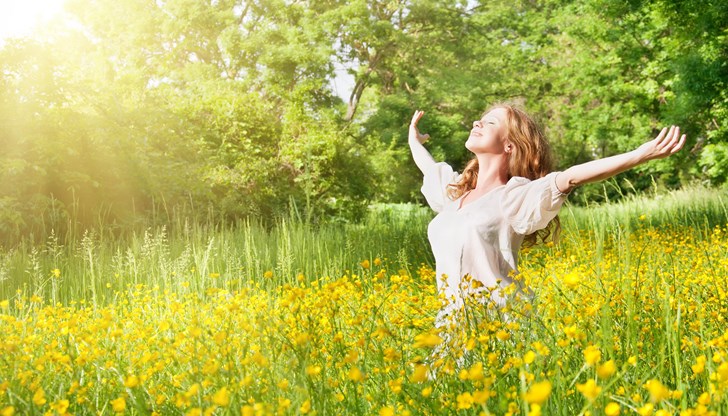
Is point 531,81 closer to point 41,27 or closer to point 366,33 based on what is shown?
point 366,33

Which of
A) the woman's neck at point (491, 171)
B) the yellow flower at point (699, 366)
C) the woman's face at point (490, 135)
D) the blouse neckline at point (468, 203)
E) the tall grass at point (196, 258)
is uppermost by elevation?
the woman's face at point (490, 135)

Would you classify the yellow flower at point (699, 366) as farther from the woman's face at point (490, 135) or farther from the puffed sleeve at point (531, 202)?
the woman's face at point (490, 135)

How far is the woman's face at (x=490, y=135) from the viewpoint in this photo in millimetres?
3170

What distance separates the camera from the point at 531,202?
2.78 meters

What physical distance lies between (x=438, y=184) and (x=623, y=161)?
125 cm

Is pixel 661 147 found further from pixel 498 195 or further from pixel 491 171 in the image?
pixel 491 171

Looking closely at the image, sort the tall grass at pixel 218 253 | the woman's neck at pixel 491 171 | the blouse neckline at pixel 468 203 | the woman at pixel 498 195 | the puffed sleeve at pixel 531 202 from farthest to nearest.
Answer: the tall grass at pixel 218 253 → the woman's neck at pixel 491 171 → the blouse neckline at pixel 468 203 → the puffed sleeve at pixel 531 202 → the woman at pixel 498 195

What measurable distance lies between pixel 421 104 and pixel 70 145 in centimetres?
1536

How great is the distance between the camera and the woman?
8.30ft

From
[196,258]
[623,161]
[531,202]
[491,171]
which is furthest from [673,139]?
[196,258]

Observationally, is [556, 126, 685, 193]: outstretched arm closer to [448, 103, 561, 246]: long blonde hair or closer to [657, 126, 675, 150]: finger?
[657, 126, 675, 150]: finger

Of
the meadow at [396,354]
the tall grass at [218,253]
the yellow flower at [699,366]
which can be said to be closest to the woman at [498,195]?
the meadow at [396,354]

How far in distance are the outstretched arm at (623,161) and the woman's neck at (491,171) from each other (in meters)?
0.49

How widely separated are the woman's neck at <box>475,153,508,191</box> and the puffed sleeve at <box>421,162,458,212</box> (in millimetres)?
280
